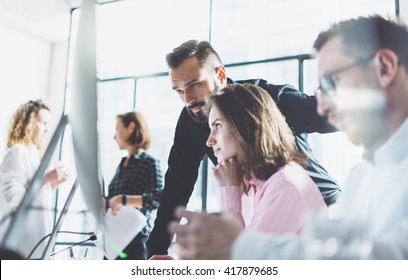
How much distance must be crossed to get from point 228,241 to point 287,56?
63 cm

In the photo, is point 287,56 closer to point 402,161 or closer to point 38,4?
point 402,161

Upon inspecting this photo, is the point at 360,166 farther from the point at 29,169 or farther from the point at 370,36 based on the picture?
the point at 29,169

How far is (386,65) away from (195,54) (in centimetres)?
55

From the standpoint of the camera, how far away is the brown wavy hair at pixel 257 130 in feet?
3.20

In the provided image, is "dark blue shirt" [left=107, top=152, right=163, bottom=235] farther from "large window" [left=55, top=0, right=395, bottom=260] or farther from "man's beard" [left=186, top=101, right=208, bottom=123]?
"man's beard" [left=186, top=101, right=208, bottom=123]

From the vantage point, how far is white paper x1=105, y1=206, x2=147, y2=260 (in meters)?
1.14

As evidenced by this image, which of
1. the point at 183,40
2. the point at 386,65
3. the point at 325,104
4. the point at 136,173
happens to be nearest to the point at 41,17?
the point at 183,40

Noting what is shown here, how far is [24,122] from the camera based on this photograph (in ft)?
4.40

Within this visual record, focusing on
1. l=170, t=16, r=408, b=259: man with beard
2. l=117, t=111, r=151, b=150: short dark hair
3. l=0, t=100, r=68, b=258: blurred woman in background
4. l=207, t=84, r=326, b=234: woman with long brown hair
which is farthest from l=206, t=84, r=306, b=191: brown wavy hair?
l=0, t=100, r=68, b=258: blurred woman in background

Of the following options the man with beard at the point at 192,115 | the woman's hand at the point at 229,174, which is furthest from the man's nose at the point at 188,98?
the woman's hand at the point at 229,174

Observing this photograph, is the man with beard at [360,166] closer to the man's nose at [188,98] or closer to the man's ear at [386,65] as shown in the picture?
the man's ear at [386,65]

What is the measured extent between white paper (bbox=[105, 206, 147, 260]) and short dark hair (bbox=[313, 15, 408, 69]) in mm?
611

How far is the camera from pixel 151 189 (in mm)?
1246
